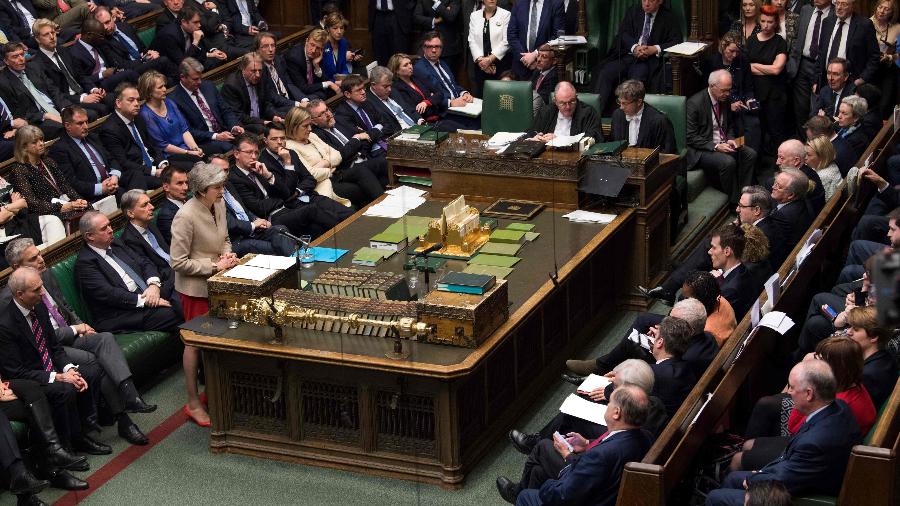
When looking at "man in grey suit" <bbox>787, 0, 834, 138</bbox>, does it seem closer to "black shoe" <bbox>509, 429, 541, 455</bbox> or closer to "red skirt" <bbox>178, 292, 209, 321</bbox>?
"black shoe" <bbox>509, 429, 541, 455</bbox>

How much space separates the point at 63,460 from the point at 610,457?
108 inches

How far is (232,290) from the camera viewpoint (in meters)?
6.85

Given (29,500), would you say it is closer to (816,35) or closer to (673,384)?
(673,384)

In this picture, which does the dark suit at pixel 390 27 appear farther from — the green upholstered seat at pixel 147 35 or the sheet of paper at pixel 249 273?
the sheet of paper at pixel 249 273

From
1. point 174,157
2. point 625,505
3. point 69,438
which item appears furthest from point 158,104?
point 625,505

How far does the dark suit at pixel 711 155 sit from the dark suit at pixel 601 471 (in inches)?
190

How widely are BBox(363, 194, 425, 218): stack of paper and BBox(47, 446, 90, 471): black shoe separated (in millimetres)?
2553

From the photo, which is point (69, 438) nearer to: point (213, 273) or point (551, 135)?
point (213, 273)

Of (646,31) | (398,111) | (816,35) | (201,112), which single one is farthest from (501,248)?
(816,35)

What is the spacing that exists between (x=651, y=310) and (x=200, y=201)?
2838 millimetres

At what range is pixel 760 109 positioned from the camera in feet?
35.4

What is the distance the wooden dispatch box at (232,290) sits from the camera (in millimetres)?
6828

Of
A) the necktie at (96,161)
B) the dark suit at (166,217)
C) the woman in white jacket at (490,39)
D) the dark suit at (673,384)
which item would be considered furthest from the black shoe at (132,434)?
the woman in white jacket at (490,39)

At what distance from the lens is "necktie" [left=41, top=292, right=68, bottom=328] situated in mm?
7152
